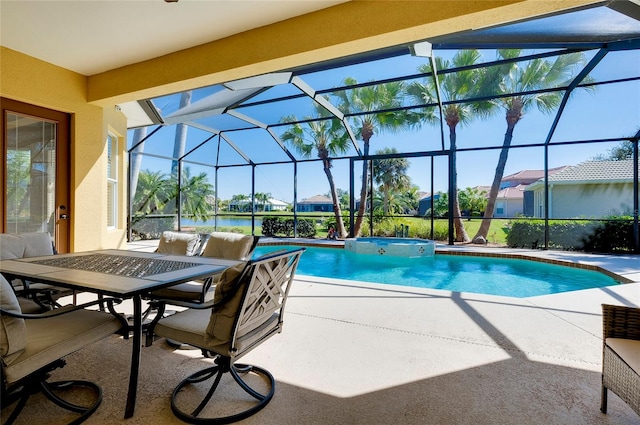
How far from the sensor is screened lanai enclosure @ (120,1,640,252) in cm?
659

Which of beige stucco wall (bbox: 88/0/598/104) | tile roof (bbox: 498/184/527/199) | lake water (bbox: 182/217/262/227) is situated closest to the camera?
beige stucco wall (bbox: 88/0/598/104)

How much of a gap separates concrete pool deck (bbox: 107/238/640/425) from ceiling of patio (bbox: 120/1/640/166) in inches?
157

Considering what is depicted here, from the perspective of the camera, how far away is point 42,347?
65.6 inches

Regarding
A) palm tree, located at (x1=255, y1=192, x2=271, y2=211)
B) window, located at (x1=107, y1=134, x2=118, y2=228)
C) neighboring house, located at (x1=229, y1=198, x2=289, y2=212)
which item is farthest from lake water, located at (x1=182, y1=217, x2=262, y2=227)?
window, located at (x1=107, y1=134, x2=118, y2=228)

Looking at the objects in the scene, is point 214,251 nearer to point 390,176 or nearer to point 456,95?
point 456,95

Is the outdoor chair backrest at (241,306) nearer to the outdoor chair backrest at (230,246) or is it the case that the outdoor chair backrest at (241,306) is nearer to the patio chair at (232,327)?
the patio chair at (232,327)

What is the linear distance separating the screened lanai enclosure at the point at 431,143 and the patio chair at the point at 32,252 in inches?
131

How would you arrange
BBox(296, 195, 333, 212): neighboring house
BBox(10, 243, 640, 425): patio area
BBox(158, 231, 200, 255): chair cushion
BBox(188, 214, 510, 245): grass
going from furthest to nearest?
BBox(296, 195, 333, 212): neighboring house, BBox(188, 214, 510, 245): grass, BBox(158, 231, 200, 255): chair cushion, BBox(10, 243, 640, 425): patio area

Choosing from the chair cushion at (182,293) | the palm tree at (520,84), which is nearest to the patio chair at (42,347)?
the chair cushion at (182,293)

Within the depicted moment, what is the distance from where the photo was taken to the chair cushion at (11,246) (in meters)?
2.90

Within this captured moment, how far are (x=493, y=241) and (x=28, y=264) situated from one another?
11221 millimetres

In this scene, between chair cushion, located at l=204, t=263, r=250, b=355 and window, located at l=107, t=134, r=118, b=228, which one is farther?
window, located at l=107, t=134, r=118, b=228

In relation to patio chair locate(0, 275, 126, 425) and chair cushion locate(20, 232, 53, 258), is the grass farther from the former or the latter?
patio chair locate(0, 275, 126, 425)

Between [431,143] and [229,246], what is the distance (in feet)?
27.4
